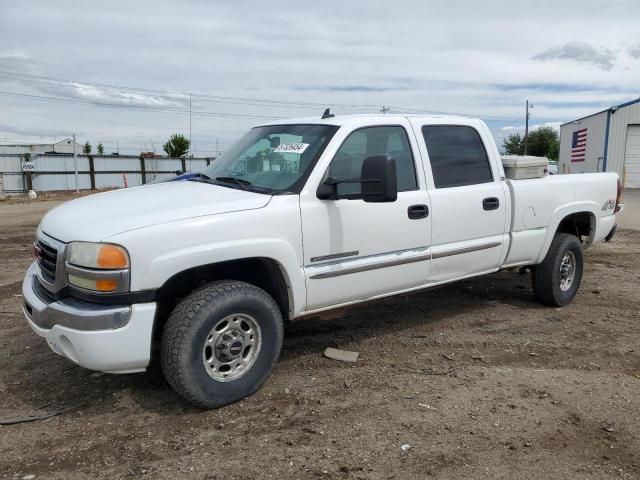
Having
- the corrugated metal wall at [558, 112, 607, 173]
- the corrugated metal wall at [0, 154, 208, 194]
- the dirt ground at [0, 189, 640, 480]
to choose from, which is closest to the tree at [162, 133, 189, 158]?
the corrugated metal wall at [0, 154, 208, 194]

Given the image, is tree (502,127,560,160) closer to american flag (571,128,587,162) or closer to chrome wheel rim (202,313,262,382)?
american flag (571,128,587,162)

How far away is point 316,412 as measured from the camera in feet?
11.9

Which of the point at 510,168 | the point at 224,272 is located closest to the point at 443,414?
the point at 224,272

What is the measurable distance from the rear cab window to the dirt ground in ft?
4.71

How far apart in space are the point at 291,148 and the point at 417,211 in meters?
1.11

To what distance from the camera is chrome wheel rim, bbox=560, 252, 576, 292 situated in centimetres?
595

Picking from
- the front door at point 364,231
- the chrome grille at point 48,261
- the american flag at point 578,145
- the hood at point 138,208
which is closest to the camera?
the hood at point 138,208

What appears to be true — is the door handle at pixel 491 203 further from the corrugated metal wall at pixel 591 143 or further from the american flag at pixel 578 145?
the american flag at pixel 578 145

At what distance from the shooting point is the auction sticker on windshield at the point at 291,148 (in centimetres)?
416

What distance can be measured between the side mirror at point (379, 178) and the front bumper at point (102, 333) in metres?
1.57

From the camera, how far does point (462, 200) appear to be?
4.73m

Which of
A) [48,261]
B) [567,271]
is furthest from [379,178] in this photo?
[567,271]

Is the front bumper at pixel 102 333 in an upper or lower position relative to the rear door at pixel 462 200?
lower

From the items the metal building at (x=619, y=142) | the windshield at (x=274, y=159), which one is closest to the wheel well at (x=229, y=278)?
the windshield at (x=274, y=159)
